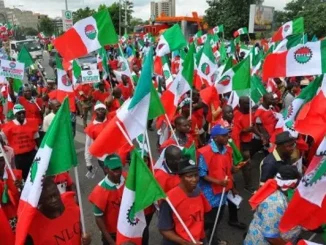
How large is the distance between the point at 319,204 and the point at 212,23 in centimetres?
4122

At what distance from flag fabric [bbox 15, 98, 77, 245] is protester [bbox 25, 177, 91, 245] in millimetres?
109

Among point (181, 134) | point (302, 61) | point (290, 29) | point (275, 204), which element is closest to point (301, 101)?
point (302, 61)

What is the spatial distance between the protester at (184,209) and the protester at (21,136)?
3545 millimetres

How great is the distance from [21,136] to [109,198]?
302 centimetres

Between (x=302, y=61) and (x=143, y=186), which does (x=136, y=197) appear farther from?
(x=302, y=61)

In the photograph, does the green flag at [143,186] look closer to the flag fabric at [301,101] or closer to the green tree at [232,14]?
the flag fabric at [301,101]

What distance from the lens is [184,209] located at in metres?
3.14

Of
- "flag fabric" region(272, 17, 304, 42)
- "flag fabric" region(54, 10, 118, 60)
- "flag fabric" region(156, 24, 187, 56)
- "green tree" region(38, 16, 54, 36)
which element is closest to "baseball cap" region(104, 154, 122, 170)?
"flag fabric" region(54, 10, 118, 60)

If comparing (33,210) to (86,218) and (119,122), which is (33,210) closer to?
(119,122)

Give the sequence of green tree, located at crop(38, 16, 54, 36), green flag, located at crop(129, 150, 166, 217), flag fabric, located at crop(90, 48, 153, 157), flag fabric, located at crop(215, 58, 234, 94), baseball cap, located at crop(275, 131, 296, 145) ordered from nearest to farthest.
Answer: green flag, located at crop(129, 150, 166, 217)
flag fabric, located at crop(90, 48, 153, 157)
baseball cap, located at crop(275, 131, 296, 145)
flag fabric, located at crop(215, 58, 234, 94)
green tree, located at crop(38, 16, 54, 36)

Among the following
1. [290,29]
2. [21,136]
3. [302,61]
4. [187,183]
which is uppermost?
[290,29]

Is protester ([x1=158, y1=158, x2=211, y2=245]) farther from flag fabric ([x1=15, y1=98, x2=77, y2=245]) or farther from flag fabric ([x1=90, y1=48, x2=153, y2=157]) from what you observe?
flag fabric ([x1=15, y1=98, x2=77, y2=245])

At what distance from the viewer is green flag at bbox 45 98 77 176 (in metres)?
2.90

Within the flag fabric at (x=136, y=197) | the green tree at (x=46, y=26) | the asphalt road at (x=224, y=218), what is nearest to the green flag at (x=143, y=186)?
the flag fabric at (x=136, y=197)
